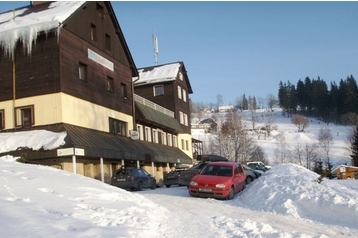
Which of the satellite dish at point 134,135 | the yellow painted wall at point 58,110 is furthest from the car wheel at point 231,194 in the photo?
the satellite dish at point 134,135

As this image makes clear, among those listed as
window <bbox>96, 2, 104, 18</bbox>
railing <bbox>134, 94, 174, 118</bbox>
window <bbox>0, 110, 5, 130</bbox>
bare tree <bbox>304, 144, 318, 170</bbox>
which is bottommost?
bare tree <bbox>304, 144, 318, 170</bbox>

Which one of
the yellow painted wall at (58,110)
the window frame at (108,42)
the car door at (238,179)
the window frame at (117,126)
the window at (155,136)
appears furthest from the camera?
the window at (155,136)

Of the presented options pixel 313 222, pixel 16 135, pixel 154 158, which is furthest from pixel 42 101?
pixel 313 222

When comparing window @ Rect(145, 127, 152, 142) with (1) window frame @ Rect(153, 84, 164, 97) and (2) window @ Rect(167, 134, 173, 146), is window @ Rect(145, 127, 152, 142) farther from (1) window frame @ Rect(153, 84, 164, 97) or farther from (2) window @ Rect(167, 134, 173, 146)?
(1) window frame @ Rect(153, 84, 164, 97)

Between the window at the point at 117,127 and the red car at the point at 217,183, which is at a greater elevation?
the window at the point at 117,127

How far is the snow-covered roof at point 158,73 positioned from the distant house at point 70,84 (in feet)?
44.7

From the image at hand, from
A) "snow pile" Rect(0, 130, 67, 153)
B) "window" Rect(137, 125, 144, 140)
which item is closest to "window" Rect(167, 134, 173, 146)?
"window" Rect(137, 125, 144, 140)

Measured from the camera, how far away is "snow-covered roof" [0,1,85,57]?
23.7 metres

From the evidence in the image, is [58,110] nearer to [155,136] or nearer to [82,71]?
[82,71]

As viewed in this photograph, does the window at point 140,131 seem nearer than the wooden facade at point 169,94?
Yes

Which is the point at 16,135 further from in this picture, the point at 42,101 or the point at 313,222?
the point at 313,222

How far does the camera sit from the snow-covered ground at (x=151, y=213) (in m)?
7.21

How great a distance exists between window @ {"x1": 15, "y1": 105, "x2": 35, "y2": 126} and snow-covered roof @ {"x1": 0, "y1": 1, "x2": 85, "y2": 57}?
11.2 ft

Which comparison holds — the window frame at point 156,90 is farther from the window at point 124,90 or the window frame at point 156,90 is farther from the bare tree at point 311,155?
the bare tree at point 311,155
